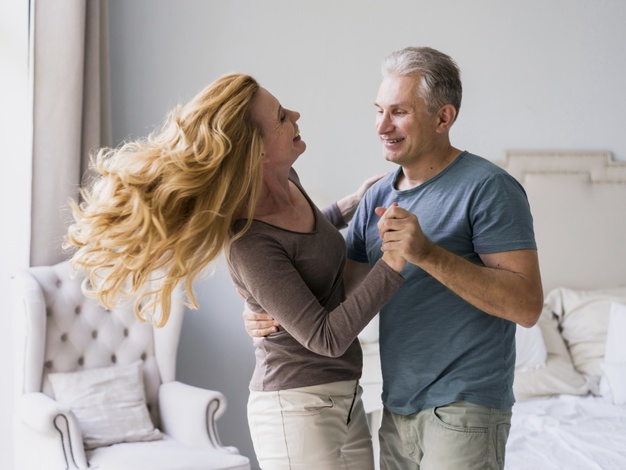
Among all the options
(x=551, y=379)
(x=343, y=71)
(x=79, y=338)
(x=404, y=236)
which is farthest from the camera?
(x=343, y=71)

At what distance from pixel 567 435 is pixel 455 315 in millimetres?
1433

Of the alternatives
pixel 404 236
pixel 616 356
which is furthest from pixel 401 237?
pixel 616 356

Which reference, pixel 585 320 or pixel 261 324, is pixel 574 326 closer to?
pixel 585 320

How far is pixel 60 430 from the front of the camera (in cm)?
279

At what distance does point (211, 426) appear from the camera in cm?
309

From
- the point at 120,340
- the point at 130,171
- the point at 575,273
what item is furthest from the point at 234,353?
the point at 130,171

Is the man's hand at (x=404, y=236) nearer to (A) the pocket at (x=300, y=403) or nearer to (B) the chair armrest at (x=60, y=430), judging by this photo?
(A) the pocket at (x=300, y=403)

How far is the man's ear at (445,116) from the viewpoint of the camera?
1885 millimetres

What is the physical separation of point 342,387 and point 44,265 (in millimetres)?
1960

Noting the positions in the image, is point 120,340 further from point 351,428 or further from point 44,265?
point 351,428

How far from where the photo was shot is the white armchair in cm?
282

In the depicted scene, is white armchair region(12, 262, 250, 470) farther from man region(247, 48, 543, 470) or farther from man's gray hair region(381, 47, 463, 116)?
man's gray hair region(381, 47, 463, 116)

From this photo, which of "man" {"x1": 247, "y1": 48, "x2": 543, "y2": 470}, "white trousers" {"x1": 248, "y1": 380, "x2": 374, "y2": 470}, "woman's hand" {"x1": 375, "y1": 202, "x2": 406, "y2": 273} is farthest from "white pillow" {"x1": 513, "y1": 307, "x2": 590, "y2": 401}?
"woman's hand" {"x1": 375, "y1": 202, "x2": 406, "y2": 273}

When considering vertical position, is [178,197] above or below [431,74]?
below
